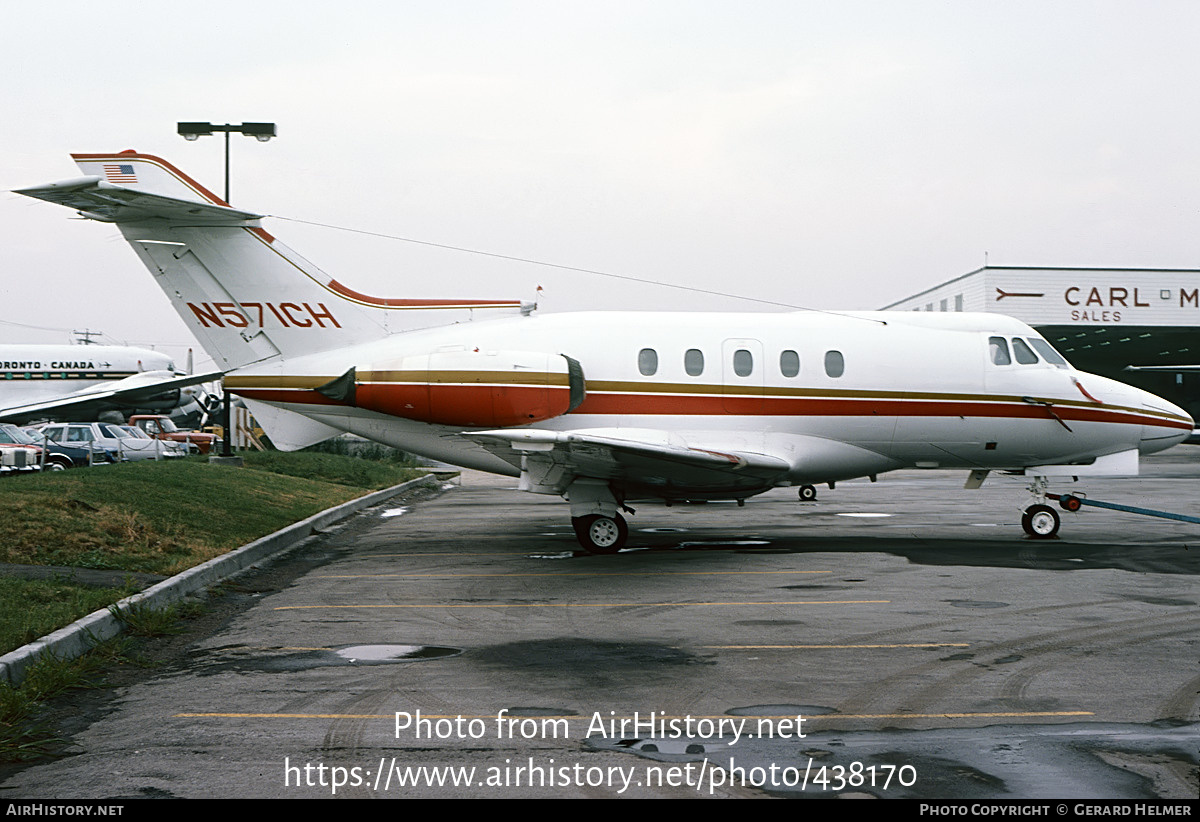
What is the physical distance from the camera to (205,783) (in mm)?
5383

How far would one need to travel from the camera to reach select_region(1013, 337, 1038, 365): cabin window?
51.8ft

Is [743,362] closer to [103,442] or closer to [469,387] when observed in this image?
[469,387]

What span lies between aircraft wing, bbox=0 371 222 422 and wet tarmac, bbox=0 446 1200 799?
1483 inches

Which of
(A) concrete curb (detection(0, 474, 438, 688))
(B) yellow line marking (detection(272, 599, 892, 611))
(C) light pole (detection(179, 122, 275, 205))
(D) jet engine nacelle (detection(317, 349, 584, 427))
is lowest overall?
(B) yellow line marking (detection(272, 599, 892, 611))

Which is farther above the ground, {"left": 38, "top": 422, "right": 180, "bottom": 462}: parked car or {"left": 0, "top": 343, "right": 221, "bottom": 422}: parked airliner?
{"left": 0, "top": 343, "right": 221, "bottom": 422}: parked airliner

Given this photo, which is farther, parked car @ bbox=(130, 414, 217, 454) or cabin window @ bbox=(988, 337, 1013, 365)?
parked car @ bbox=(130, 414, 217, 454)

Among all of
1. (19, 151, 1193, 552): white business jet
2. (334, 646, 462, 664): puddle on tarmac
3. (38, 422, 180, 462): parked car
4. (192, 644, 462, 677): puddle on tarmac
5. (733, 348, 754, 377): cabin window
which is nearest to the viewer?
(192, 644, 462, 677): puddle on tarmac

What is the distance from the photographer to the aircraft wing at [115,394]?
48.2 metres

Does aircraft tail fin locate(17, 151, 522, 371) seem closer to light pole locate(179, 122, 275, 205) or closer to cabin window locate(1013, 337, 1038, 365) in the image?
cabin window locate(1013, 337, 1038, 365)

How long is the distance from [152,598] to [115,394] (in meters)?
44.0

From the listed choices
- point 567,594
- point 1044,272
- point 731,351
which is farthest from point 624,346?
point 1044,272

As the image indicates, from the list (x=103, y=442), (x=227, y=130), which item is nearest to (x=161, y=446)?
(x=103, y=442)

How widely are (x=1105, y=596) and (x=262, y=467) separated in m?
23.0

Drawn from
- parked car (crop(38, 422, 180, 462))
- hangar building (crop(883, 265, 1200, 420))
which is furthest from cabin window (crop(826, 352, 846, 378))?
hangar building (crop(883, 265, 1200, 420))
